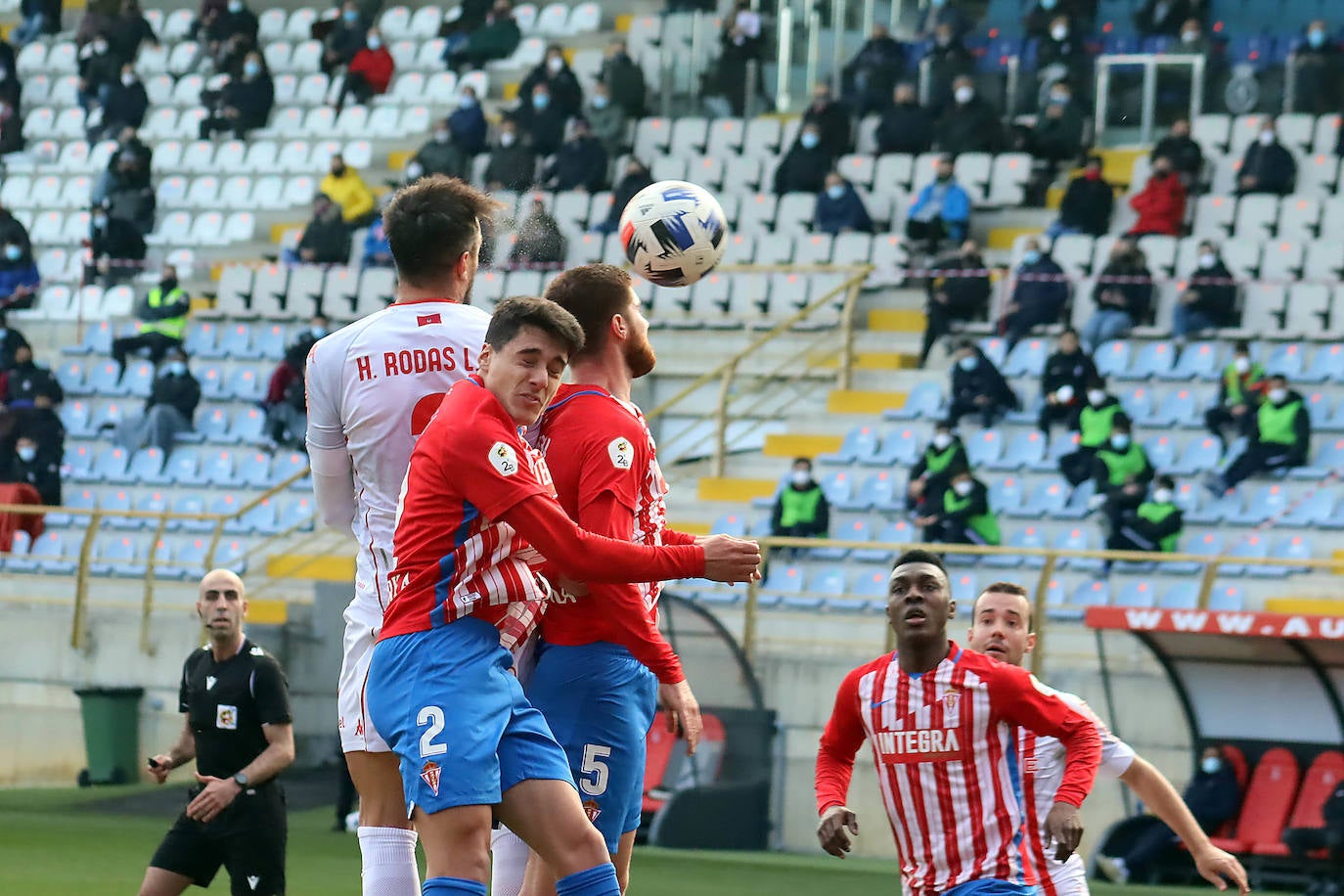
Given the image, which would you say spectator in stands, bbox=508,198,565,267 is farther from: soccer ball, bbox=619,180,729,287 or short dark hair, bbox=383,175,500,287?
short dark hair, bbox=383,175,500,287

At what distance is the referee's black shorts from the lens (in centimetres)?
686

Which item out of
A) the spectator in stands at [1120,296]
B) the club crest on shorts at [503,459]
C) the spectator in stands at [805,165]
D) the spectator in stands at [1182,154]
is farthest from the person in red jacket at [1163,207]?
the club crest on shorts at [503,459]

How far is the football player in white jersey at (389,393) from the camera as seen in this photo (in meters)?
4.61

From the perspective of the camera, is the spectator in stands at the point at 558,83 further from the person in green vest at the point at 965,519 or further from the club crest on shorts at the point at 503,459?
the club crest on shorts at the point at 503,459

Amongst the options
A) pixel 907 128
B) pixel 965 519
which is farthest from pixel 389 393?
pixel 907 128

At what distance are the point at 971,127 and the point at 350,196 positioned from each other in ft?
20.2

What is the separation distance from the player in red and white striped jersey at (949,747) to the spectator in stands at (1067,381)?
33.4ft

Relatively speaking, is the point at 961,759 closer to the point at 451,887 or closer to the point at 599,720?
the point at 599,720

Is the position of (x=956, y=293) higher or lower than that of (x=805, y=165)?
lower

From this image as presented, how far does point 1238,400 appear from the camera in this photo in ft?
48.0

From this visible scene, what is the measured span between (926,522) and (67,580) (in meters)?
6.40

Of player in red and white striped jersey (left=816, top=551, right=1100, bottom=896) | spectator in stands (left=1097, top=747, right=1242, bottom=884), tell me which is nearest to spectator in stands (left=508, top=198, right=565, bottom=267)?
spectator in stands (left=1097, top=747, right=1242, bottom=884)

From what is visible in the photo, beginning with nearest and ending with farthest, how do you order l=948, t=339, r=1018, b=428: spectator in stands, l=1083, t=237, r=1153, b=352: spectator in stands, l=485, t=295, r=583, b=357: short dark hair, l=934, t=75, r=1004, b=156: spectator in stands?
1. l=485, t=295, r=583, b=357: short dark hair
2. l=948, t=339, r=1018, b=428: spectator in stands
3. l=1083, t=237, r=1153, b=352: spectator in stands
4. l=934, t=75, r=1004, b=156: spectator in stands

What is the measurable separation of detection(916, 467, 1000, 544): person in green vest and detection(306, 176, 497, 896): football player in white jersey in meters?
9.46
